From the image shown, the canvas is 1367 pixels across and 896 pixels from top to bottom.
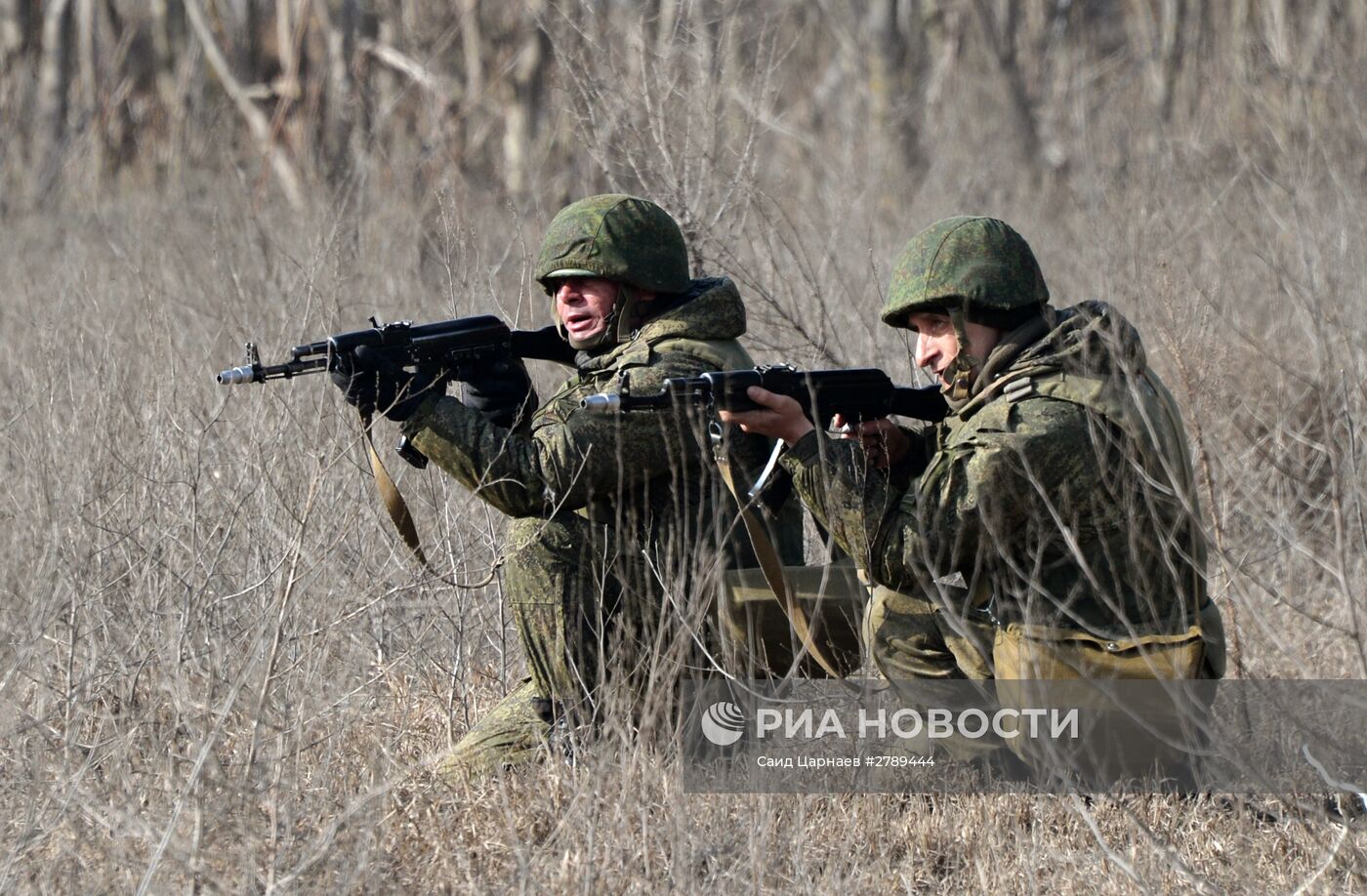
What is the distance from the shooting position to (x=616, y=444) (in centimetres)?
407

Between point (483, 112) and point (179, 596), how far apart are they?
1210 cm

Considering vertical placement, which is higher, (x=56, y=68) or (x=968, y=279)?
(x=56, y=68)

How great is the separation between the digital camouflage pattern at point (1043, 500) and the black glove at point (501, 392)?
0.80m

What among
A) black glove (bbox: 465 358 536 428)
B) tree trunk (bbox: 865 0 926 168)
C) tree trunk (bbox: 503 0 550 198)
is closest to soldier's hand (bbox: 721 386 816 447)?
black glove (bbox: 465 358 536 428)

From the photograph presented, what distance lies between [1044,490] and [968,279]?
21.2 inches

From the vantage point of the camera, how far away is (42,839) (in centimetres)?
342


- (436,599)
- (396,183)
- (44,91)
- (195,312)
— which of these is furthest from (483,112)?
(436,599)

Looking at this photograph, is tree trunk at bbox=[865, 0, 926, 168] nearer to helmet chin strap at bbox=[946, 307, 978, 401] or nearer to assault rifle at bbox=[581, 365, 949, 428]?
assault rifle at bbox=[581, 365, 949, 428]

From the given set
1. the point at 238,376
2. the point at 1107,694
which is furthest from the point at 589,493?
the point at 1107,694

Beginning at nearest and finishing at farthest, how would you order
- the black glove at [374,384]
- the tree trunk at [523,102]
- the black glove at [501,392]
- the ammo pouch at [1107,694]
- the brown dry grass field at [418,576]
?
the brown dry grass field at [418,576]
the ammo pouch at [1107,694]
the black glove at [374,384]
the black glove at [501,392]
the tree trunk at [523,102]

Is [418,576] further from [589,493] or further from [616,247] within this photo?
[616,247]

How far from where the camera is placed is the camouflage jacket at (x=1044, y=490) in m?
3.86

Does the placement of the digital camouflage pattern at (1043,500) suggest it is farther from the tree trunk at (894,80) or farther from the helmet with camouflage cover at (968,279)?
the tree trunk at (894,80)

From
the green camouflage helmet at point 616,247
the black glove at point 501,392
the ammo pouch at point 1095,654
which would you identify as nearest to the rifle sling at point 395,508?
the black glove at point 501,392
